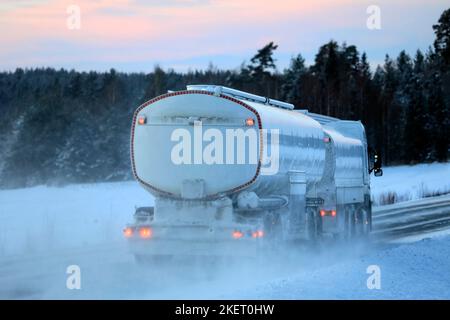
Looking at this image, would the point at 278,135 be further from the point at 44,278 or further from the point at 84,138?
the point at 84,138

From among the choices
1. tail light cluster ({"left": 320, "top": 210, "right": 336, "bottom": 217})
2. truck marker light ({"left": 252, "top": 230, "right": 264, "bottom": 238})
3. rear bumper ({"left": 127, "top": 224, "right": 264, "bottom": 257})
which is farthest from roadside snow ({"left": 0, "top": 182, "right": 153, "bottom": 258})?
truck marker light ({"left": 252, "top": 230, "right": 264, "bottom": 238})

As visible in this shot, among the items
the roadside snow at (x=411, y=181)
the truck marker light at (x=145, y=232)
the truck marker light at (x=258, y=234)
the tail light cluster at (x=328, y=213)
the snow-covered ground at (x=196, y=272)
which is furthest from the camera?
the roadside snow at (x=411, y=181)

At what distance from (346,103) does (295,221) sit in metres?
73.4

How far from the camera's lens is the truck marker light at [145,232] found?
1634cm

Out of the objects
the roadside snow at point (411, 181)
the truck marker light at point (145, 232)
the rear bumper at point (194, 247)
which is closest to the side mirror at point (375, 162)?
the rear bumper at point (194, 247)

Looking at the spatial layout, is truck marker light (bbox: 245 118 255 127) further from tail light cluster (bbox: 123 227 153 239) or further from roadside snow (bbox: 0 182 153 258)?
roadside snow (bbox: 0 182 153 258)

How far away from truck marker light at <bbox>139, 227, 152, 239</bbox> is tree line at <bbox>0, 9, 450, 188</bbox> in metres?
50.7

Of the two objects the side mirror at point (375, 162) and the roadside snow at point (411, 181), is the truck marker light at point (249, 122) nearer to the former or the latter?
the side mirror at point (375, 162)

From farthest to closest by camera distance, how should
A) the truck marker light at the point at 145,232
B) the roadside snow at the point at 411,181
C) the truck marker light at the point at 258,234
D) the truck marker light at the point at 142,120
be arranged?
1. the roadside snow at the point at 411,181
2. the truck marker light at the point at 142,120
3. the truck marker light at the point at 145,232
4. the truck marker light at the point at 258,234

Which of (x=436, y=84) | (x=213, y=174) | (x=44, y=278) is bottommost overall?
(x=44, y=278)

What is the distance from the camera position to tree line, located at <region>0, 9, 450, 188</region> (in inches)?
2724

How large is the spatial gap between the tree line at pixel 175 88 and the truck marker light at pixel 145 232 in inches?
1996

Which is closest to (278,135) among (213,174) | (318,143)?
(213,174)
